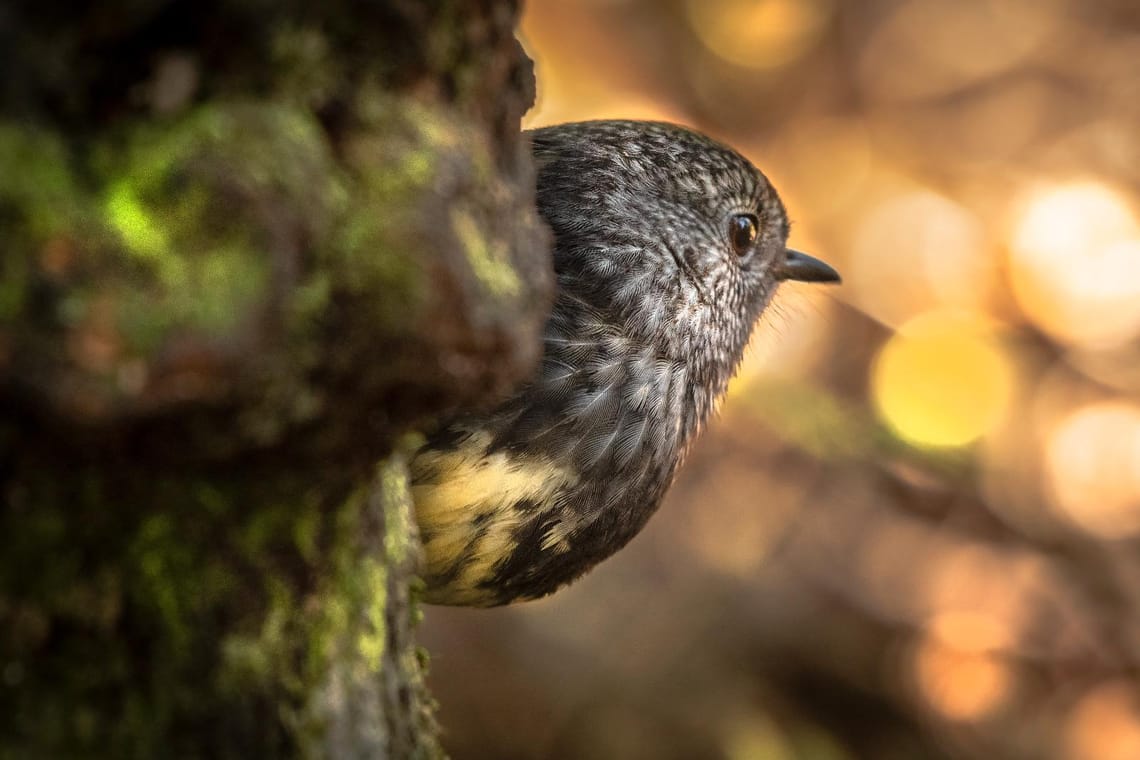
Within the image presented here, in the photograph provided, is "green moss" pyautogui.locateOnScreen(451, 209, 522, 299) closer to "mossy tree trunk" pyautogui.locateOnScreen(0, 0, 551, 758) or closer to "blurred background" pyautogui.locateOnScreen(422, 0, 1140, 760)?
"mossy tree trunk" pyautogui.locateOnScreen(0, 0, 551, 758)

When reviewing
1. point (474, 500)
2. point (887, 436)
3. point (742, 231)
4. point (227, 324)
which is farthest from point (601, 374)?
point (887, 436)

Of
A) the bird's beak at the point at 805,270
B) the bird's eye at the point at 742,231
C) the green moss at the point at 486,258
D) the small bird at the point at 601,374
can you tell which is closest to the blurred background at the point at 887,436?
the bird's beak at the point at 805,270

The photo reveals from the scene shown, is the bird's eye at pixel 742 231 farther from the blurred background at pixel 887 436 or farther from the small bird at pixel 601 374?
the blurred background at pixel 887 436

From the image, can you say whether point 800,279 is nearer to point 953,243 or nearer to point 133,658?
point 133,658

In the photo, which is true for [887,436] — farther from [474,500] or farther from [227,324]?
[227,324]

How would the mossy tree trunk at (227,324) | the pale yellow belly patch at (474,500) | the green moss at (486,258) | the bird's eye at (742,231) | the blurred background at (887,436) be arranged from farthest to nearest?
the blurred background at (887,436) → the bird's eye at (742,231) → the pale yellow belly patch at (474,500) → the green moss at (486,258) → the mossy tree trunk at (227,324)

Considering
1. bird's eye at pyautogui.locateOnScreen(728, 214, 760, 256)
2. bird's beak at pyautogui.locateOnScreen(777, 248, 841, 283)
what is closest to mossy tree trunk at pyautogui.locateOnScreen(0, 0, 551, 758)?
bird's eye at pyautogui.locateOnScreen(728, 214, 760, 256)

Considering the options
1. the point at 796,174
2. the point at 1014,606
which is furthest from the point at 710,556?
the point at 796,174
